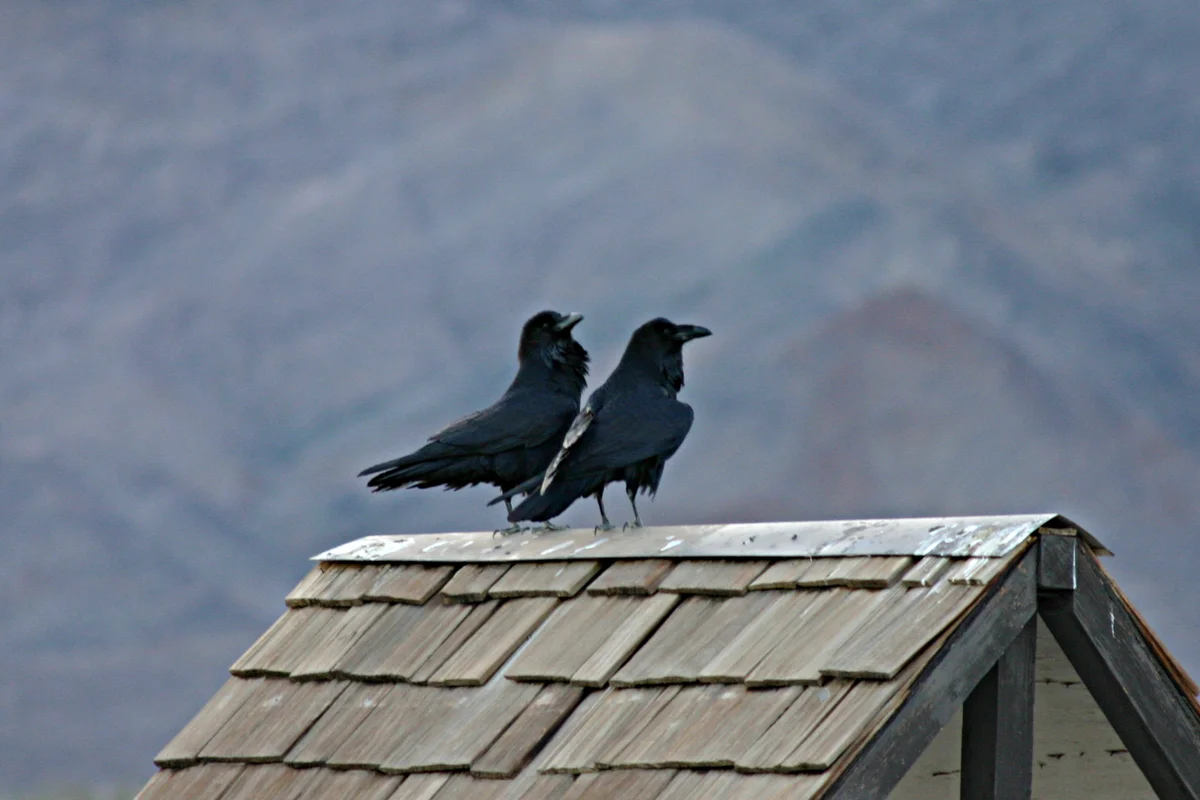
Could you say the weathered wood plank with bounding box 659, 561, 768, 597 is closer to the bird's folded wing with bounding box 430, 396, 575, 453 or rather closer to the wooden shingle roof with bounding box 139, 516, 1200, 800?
the wooden shingle roof with bounding box 139, 516, 1200, 800

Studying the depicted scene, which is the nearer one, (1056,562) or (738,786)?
(738,786)

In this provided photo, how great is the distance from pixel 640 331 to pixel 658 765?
3186 millimetres

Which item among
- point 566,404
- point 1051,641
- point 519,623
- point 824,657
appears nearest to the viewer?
Result: point 824,657

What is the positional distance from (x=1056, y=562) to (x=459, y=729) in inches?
70.8

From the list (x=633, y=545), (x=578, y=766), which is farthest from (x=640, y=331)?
(x=578, y=766)

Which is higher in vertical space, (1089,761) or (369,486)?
(369,486)

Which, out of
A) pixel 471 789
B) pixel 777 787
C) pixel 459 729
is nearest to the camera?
pixel 777 787

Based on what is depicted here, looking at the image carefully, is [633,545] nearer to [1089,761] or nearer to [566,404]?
[1089,761]

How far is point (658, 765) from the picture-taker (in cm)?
389

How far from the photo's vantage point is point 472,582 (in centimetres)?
531

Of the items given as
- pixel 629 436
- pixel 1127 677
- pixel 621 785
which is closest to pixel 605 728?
pixel 621 785

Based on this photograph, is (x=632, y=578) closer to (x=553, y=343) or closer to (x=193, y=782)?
(x=193, y=782)

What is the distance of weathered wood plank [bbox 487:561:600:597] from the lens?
16.2 feet

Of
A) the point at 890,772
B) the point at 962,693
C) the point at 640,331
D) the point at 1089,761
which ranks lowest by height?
the point at 890,772
